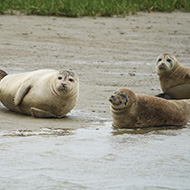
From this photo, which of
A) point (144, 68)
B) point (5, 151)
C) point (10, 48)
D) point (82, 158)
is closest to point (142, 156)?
point (82, 158)

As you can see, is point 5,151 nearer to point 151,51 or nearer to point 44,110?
point 44,110

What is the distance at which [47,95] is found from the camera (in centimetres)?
673

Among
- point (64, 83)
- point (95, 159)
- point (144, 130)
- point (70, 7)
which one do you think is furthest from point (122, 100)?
point (70, 7)

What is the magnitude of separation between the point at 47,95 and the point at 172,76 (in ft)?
7.68

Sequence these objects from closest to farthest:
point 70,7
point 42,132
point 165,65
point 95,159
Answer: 1. point 95,159
2. point 42,132
3. point 165,65
4. point 70,7

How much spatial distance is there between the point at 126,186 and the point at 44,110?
2335 mm

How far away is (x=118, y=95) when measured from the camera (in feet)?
20.7

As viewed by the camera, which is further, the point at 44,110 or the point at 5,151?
the point at 44,110

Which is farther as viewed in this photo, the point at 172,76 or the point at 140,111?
the point at 172,76

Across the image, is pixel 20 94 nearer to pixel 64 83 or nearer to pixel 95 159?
pixel 64 83

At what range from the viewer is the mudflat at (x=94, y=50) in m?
7.61

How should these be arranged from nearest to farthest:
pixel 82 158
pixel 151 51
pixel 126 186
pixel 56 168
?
pixel 126 186 → pixel 56 168 → pixel 82 158 → pixel 151 51

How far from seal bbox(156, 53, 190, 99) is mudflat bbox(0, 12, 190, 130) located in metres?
0.25

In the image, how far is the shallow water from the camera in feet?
15.4
